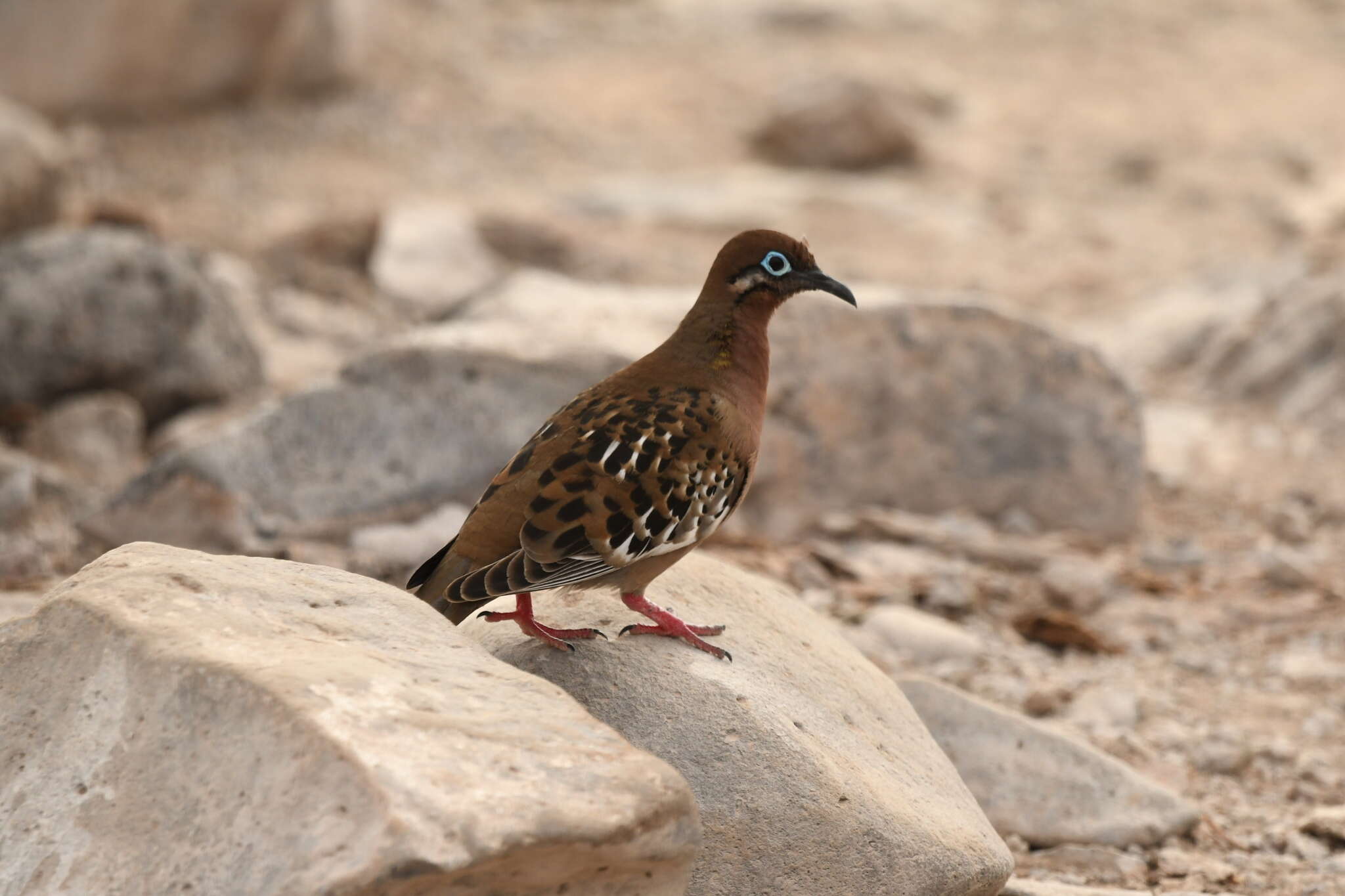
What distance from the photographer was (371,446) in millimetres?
7422

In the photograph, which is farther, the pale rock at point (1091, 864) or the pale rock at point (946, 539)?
the pale rock at point (946, 539)

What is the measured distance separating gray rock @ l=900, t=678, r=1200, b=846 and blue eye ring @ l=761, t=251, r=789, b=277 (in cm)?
166

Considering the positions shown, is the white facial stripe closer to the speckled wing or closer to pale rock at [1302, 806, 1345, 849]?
the speckled wing

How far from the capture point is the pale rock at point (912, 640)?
6625mm

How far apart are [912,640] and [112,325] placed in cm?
547

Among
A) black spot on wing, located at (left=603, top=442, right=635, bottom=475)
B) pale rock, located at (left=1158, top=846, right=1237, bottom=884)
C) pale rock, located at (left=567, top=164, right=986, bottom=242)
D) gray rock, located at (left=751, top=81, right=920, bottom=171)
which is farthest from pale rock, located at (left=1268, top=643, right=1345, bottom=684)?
gray rock, located at (left=751, top=81, right=920, bottom=171)

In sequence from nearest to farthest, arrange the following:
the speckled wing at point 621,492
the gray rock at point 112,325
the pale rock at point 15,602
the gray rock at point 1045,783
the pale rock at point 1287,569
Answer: the speckled wing at point 621,492, the gray rock at point 1045,783, the pale rock at point 15,602, the pale rock at point 1287,569, the gray rock at point 112,325

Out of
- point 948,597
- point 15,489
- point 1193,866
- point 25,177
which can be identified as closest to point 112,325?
point 15,489

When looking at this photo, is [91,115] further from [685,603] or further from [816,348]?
[685,603]

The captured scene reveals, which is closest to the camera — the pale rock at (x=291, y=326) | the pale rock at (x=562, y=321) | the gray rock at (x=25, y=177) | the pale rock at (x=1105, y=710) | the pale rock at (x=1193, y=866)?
the pale rock at (x=1193, y=866)

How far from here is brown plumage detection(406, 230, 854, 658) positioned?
4.27 metres

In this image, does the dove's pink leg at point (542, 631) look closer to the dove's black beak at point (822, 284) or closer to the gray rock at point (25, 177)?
the dove's black beak at point (822, 284)

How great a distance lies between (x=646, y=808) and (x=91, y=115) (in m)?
13.7

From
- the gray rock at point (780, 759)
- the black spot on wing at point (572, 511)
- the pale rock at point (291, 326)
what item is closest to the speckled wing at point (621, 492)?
the black spot on wing at point (572, 511)
